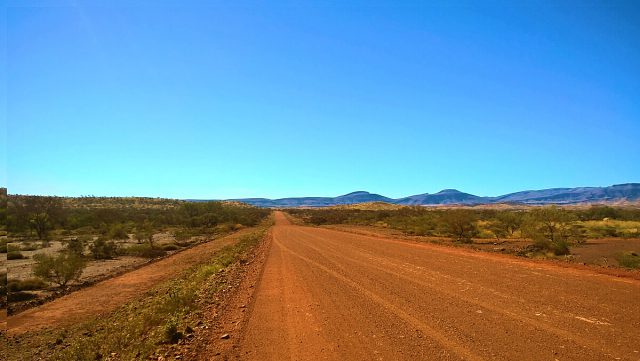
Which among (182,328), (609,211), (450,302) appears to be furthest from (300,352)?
(609,211)

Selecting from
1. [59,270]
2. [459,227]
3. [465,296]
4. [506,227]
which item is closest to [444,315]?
[465,296]

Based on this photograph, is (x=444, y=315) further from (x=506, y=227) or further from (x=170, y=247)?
(x=506, y=227)

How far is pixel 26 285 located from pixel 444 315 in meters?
20.1

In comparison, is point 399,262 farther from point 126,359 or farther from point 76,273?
point 76,273

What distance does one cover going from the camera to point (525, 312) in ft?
32.3

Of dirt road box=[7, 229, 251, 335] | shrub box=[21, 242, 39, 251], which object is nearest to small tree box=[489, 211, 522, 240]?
dirt road box=[7, 229, 251, 335]

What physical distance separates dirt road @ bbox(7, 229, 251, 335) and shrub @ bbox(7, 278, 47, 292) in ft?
7.55

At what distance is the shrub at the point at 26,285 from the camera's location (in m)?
19.2

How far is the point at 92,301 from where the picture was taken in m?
17.4

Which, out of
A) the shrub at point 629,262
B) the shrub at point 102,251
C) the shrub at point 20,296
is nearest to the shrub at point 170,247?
the shrub at point 102,251

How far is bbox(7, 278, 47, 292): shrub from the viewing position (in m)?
19.2

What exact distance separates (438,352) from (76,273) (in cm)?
2128

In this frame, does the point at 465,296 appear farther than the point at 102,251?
No

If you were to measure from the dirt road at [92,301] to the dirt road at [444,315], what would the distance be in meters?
6.70
